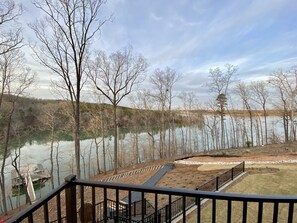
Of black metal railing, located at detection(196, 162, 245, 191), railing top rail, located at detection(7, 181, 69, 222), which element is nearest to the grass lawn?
black metal railing, located at detection(196, 162, 245, 191)

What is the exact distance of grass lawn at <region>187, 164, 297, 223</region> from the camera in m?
7.33

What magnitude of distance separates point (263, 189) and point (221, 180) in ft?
5.87

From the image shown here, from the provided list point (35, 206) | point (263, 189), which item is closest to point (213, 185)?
point (263, 189)

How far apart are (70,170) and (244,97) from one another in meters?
22.9

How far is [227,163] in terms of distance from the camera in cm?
1612

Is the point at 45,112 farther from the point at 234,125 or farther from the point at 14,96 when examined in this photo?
the point at 234,125

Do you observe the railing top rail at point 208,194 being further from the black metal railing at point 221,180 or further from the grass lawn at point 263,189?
the black metal railing at point 221,180

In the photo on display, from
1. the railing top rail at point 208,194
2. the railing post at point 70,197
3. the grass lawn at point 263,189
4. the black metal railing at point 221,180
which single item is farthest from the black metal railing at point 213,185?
the railing top rail at point 208,194

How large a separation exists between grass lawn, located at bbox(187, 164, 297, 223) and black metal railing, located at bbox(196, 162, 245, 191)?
0.41m

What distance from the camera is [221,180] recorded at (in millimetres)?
10914

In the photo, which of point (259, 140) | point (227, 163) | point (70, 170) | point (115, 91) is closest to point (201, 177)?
point (227, 163)

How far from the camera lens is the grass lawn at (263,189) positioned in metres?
7.33

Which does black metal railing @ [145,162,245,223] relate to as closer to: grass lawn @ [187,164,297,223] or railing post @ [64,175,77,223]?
grass lawn @ [187,164,297,223]

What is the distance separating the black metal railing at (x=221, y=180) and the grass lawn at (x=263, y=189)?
0.41 metres
